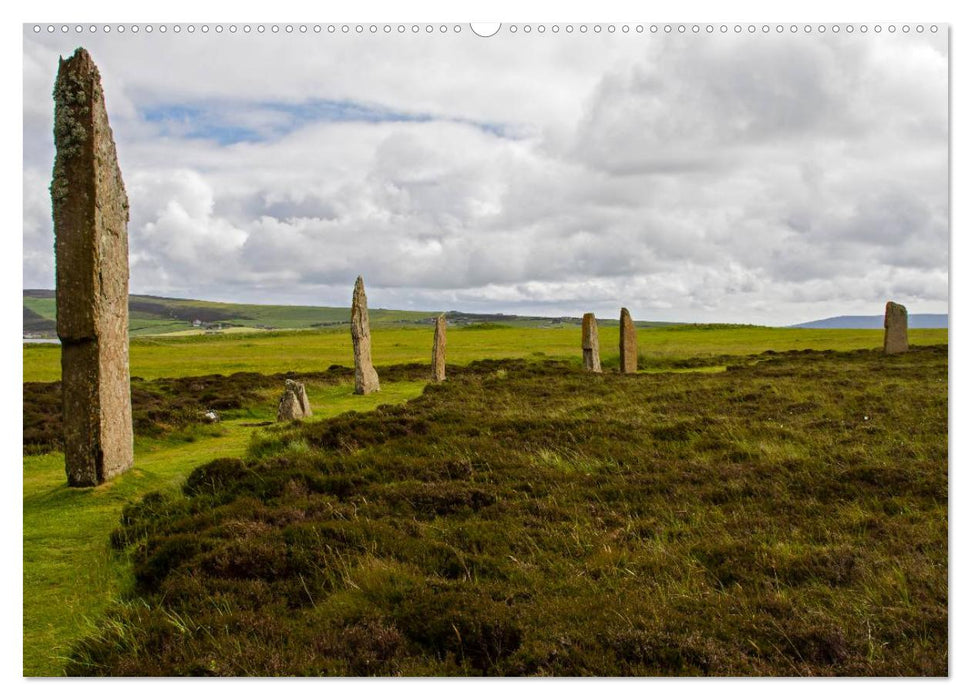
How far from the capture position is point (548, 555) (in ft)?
24.2

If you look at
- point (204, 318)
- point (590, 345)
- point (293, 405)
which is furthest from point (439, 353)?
point (204, 318)

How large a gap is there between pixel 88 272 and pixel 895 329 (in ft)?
117

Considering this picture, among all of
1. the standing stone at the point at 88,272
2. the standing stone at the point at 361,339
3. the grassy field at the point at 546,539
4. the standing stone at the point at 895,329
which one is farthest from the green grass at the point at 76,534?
the standing stone at the point at 895,329

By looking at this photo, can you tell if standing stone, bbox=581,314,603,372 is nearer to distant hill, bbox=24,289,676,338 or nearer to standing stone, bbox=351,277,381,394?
standing stone, bbox=351,277,381,394

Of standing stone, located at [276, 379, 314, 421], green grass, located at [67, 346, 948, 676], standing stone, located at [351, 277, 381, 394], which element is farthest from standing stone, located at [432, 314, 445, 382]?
green grass, located at [67, 346, 948, 676]

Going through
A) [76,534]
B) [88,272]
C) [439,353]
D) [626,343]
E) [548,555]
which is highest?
[88,272]

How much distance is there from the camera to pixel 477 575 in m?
6.84

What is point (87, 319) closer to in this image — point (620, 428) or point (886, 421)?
point (620, 428)

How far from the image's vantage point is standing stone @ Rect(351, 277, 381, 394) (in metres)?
24.5

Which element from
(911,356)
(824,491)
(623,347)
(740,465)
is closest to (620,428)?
(740,465)

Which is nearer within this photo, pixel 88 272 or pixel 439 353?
pixel 88 272

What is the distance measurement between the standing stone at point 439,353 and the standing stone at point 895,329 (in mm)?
21274

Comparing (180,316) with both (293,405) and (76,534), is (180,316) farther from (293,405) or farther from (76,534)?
(76,534)

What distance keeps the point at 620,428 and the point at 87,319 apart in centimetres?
934
